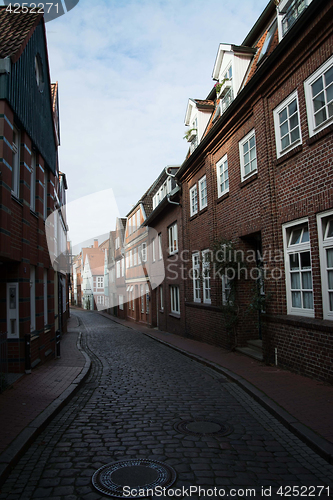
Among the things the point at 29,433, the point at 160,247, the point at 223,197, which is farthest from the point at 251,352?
the point at 160,247

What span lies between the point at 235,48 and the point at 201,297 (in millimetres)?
8549

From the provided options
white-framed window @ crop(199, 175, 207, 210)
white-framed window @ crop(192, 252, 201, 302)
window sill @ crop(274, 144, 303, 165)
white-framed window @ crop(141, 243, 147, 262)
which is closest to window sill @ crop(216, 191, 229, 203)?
white-framed window @ crop(199, 175, 207, 210)

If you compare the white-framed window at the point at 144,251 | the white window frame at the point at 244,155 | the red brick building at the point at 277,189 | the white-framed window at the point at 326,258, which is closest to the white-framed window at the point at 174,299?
the red brick building at the point at 277,189

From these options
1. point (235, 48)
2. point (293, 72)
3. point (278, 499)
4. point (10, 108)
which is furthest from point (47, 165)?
point (278, 499)

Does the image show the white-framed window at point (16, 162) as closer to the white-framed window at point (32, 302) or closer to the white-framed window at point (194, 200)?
the white-framed window at point (32, 302)

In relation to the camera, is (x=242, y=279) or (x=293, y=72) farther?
(x=242, y=279)

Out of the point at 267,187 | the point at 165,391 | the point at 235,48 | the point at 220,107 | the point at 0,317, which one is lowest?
the point at 165,391

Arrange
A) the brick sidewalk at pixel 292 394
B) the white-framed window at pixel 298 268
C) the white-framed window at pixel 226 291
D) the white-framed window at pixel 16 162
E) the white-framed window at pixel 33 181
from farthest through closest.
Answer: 1. the white-framed window at pixel 226 291
2. the white-framed window at pixel 33 181
3. the white-framed window at pixel 16 162
4. the white-framed window at pixel 298 268
5. the brick sidewalk at pixel 292 394

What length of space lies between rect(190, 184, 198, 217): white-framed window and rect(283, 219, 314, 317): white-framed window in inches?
287

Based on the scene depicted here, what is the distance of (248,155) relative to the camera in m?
10.7

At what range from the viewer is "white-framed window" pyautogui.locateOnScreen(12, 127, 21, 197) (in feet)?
29.4

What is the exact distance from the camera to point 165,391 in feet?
25.0

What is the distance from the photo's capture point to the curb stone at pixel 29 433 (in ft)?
13.5

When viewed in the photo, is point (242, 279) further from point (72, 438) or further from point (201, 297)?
point (72, 438)
